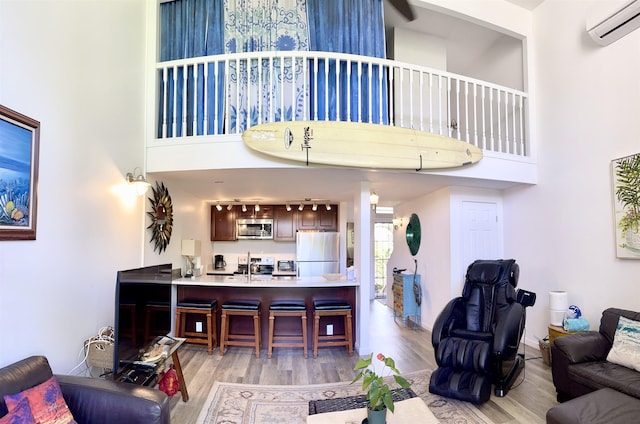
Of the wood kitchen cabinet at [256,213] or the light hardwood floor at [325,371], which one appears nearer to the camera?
the light hardwood floor at [325,371]

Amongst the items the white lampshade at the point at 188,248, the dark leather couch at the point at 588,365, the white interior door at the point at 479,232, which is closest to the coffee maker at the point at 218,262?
the white lampshade at the point at 188,248

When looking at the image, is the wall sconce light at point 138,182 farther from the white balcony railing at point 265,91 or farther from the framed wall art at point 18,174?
the framed wall art at point 18,174

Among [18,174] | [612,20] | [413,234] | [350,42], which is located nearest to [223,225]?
[413,234]

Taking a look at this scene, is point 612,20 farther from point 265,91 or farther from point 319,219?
point 319,219

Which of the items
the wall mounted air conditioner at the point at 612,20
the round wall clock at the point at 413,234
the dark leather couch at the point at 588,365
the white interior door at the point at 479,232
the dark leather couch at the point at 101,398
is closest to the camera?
the dark leather couch at the point at 101,398

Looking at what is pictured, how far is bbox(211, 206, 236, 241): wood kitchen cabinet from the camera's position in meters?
6.35

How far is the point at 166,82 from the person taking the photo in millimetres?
3494

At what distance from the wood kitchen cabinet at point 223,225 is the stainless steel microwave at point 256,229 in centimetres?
15

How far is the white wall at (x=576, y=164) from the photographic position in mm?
3137

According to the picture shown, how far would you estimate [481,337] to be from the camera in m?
3.07

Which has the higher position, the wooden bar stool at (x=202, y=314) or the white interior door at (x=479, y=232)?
the white interior door at (x=479, y=232)

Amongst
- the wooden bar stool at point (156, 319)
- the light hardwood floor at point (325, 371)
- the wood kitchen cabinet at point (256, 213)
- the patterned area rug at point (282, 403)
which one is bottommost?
the light hardwood floor at point (325, 371)

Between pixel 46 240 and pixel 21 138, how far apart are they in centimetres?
66

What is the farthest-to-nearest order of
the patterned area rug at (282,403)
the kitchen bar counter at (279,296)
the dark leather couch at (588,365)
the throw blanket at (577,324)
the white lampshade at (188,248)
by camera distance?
the white lampshade at (188,248), the kitchen bar counter at (279,296), the throw blanket at (577,324), the patterned area rug at (282,403), the dark leather couch at (588,365)
